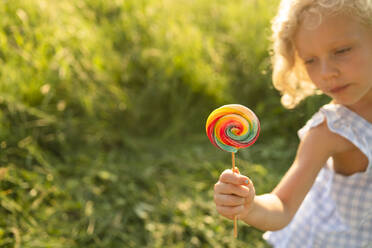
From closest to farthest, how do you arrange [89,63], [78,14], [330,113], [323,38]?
[323,38] < [330,113] < [89,63] < [78,14]

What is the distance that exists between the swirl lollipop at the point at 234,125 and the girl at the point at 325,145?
0.36ft

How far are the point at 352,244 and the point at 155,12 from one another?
8.22ft

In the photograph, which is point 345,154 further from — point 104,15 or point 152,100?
point 104,15

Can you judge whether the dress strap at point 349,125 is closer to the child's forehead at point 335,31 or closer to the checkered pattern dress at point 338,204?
the checkered pattern dress at point 338,204

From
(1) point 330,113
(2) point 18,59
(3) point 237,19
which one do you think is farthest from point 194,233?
(3) point 237,19

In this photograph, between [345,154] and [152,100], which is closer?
[345,154]

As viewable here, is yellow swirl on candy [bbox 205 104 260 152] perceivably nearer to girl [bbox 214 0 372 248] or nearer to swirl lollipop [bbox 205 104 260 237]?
swirl lollipop [bbox 205 104 260 237]

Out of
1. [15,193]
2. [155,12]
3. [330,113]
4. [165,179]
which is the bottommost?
[15,193]

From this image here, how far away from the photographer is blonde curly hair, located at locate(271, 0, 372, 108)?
62.8 inches

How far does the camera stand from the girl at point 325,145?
1575 mm

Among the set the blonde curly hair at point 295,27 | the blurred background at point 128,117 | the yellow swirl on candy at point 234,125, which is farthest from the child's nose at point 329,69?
the blurred background at point 128,117

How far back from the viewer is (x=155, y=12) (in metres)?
3.67

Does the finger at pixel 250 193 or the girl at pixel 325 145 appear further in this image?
the girl at pixel 325 145

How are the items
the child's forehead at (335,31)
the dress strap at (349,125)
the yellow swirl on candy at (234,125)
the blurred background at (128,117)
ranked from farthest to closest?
the blurred background at (128,117) → the dress strap at (349,125) → the child's forehead at (335,31) → the yellow swirl on candy at (234,125)
